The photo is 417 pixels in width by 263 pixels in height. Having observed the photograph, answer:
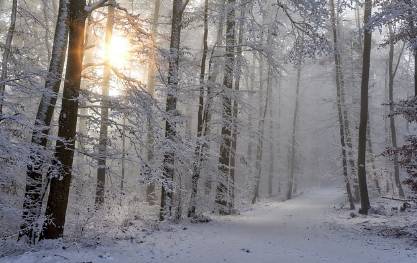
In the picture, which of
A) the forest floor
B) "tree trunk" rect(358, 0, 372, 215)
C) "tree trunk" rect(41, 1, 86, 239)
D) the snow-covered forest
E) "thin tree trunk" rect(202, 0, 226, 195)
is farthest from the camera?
"tree trunk" rect(358, 0, 372, 215)

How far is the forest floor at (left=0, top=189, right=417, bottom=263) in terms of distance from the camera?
326 inches

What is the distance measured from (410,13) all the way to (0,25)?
664 inches

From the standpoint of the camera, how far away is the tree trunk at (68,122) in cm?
870

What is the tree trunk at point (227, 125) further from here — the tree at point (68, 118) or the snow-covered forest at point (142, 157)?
the tree at point (68, 118)

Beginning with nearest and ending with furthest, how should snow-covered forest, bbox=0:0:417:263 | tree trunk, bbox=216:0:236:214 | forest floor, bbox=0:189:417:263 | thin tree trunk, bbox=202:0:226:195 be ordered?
forest floor, bbox=0:189:417:263 → snow-covered forest, bbox=0:0:417:263 → thin tree trunk, bbox=202:0:226:195 → tree trunk, bbox=216:0:236:214

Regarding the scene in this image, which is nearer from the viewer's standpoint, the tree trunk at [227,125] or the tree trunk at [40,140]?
the tree trunk at [40,140]

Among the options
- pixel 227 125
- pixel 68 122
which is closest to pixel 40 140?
pixel 68 122

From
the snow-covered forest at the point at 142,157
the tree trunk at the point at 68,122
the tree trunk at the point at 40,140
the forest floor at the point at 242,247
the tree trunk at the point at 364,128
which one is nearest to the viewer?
the forest floor at the point at 242,247

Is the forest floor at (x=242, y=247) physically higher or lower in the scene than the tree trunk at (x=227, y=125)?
lower

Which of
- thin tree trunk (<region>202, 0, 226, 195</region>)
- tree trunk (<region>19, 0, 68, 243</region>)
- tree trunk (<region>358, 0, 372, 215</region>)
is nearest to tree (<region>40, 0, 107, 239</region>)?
tree trunk (<region>19, 0, 68, 243</region>)

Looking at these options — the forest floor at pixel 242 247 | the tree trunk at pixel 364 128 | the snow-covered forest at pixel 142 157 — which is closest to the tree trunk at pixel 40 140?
the snow-covered forest at pixel 142 157

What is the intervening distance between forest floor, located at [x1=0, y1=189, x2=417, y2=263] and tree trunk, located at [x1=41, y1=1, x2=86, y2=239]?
2.71 ft

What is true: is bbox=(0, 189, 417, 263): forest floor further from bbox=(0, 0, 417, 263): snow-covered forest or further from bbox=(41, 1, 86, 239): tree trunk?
bbox=(41, 1, 86, 239): tree trunk

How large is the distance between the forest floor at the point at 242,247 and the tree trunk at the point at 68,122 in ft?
2.71
